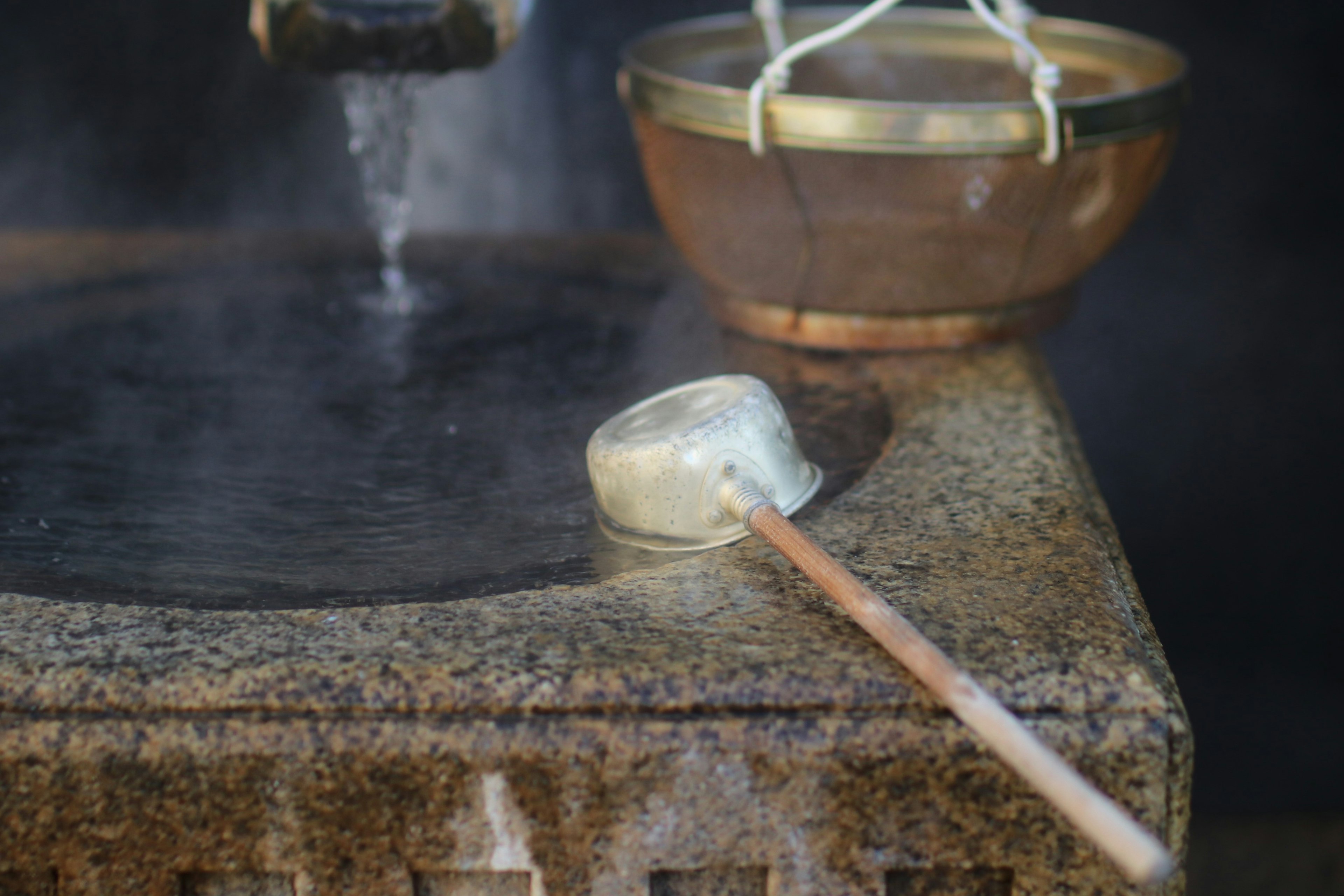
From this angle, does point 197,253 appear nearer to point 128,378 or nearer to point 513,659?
point 128,378

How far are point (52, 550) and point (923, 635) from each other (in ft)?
3.10

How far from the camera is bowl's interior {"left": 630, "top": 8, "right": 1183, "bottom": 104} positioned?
2070mm

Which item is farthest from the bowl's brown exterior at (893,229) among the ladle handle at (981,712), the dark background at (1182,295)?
the dark background at (1182,295)

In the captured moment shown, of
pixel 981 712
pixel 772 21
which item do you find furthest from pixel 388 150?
pixel 981 712

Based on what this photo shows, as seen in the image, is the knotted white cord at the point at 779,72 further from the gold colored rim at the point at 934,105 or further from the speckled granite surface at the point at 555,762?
the speckled granite surface at the point at 555,762

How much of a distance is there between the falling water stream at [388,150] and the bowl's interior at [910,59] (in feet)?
1.47

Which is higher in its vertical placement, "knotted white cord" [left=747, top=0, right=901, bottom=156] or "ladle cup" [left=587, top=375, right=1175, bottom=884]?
"knotted white cord" [left=747, top=0, right=901, bottom=156]

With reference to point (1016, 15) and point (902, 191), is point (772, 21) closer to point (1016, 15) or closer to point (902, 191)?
point (1016, 15)

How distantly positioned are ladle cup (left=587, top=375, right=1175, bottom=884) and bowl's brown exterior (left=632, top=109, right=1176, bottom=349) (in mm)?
458

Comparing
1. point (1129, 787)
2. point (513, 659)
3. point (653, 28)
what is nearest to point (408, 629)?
point (513, 659)

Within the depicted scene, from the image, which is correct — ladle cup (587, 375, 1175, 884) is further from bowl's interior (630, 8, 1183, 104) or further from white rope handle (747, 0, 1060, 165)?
bowl's interior (630, 8, 1183, 104)

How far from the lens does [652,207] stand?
3.07 meters

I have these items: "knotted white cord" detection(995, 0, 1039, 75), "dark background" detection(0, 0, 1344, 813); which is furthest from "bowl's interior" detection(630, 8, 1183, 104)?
"dark background" detection(0, 0, 1344, 813)

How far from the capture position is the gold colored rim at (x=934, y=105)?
64.5 inches
